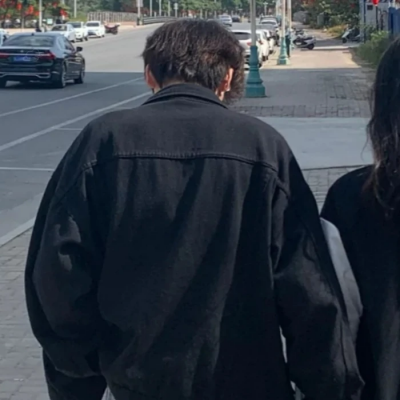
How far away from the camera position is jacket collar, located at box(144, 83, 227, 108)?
2826 millimetres

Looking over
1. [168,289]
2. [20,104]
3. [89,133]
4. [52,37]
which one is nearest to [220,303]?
[168,289]

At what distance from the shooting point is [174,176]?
8.76ft

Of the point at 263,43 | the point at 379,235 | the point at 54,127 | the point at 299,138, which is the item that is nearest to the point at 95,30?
the point at 263,43

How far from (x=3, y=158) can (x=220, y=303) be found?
1151 centimetres

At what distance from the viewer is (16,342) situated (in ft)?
19.9

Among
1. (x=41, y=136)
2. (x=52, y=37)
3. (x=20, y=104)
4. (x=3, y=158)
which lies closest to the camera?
(x=3, y=158)

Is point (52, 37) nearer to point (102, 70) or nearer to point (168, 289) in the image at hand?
point (102, 70)

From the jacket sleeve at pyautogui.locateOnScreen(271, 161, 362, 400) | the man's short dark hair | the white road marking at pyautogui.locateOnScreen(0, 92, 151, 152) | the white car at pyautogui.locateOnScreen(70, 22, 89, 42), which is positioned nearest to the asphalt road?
the white road marking at pyautogui.locateOnScreen(0, 92, 151, 152)

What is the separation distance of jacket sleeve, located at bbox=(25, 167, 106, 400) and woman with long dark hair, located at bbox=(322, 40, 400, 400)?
69 centimetres

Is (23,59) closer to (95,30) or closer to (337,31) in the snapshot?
(337,31)

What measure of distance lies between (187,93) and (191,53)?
0.12 meters

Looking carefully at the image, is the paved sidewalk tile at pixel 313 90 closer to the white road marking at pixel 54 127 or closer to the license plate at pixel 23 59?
the white road marking at pixel 54 127

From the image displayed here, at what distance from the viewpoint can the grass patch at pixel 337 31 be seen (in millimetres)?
69713

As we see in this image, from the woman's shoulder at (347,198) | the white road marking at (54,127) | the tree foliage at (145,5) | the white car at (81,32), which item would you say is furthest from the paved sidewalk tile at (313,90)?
the tree foliage at (145,5)
